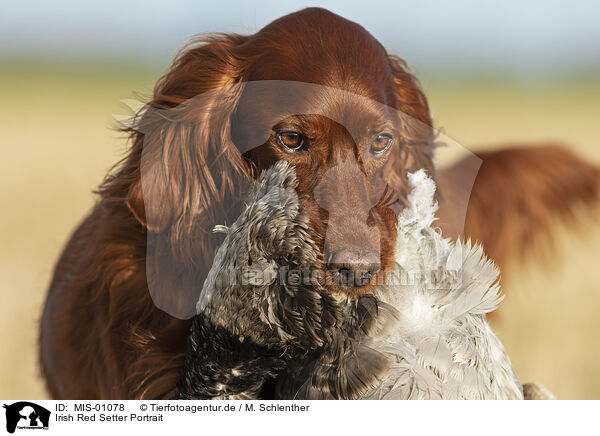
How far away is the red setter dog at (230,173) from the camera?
1.78 m

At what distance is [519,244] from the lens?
306cm

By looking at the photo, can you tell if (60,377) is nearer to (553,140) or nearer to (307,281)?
(307,281)

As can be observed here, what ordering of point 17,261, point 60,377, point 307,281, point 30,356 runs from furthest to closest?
point 17,261 < point 30,356 < point 60,377 < point 307,281

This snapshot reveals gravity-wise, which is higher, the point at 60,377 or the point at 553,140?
the point at 553,140

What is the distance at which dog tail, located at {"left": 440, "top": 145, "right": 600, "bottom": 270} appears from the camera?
288 cm

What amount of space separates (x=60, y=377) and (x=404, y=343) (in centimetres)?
178

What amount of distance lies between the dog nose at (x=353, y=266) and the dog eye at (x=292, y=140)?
1.40ft

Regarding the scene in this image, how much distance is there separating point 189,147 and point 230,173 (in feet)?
0.58
